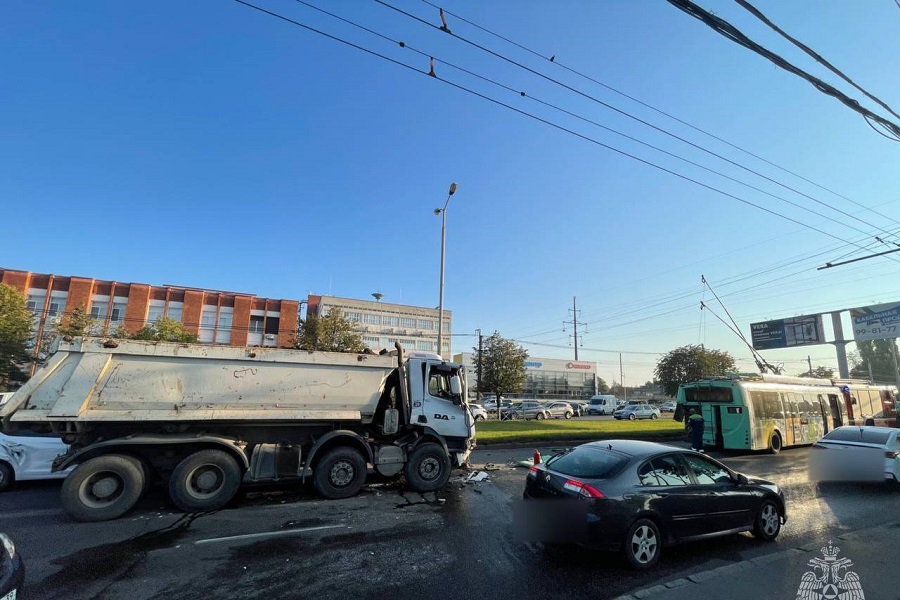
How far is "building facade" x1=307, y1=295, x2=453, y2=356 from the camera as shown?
76.2 metres

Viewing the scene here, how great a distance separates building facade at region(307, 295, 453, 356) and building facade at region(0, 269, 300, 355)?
1833cm

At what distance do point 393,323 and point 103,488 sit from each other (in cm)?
7340

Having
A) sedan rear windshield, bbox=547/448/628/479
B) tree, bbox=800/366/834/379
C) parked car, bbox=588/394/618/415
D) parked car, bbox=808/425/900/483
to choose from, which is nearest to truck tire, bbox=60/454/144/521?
sedan rear windshield, bbox=547/448/628/479

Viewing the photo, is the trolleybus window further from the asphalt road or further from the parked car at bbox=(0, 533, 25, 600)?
the parked car at bbox=(0, 533, 25, 600)

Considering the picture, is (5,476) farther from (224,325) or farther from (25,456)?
(224,325)

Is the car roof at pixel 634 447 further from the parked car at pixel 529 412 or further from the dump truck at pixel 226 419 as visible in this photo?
the parked car at pixel 529 412

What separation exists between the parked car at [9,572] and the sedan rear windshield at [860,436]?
1448 centimetres

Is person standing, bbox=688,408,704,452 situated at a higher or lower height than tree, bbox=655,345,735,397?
lower

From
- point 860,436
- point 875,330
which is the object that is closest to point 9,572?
point 860,436

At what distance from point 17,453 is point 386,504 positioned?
7267 mm

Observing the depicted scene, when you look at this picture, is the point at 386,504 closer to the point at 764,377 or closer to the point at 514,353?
the point at 764,377

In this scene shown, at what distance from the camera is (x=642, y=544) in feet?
16.3

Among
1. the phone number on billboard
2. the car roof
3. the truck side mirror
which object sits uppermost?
the phone number on billboard

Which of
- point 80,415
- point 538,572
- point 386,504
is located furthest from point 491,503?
point 80,415
